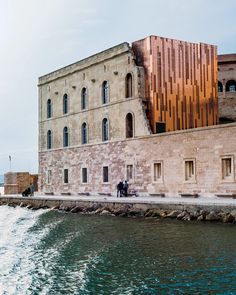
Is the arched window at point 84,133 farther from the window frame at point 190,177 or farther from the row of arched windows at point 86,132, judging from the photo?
the window frame at point 190,177

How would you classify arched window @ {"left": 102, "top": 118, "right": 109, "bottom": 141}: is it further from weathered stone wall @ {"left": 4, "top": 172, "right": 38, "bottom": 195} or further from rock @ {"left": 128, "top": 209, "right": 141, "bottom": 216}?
weathered stone wall @ {"left": 4, "top": 172, "right": 38, "bottom": 195}

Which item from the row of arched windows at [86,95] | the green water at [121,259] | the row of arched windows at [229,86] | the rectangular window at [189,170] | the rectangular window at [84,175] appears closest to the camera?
the green water at [121,259]

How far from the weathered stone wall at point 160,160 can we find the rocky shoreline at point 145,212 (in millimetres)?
3157

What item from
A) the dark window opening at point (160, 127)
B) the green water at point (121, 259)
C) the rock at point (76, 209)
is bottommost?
the green water at point (121, 259)

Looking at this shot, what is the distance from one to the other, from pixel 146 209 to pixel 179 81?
10438 mm

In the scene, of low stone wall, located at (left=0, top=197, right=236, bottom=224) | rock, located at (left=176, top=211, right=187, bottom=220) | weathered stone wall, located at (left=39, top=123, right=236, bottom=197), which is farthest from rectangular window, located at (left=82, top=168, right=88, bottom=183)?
rock, located at (left=176, top=211, right=187, bottom=220)

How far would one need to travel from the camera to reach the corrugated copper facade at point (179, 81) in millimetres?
28141

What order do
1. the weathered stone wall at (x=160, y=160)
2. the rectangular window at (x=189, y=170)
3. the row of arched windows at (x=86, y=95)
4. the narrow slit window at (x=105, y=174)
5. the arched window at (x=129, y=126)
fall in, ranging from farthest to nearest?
the narrow slit window at (x=105, y=174) → the row of arched windows at (x=86, y=95) → the arched window at (x=129, y=126) → the rectangular window at (x=189, y=170) → the weathered stone wall at (x=160, y=160)

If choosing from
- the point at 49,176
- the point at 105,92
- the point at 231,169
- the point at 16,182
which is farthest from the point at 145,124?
the point at 16,182

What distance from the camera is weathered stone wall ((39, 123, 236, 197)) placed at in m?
22.4

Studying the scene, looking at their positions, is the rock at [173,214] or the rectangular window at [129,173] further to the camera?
the rectangular window at [129,173]

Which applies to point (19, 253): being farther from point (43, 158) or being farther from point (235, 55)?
point (235, 55)

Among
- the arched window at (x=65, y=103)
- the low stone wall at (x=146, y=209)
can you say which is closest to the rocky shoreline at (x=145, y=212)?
the low stone wall at (x=146, y=209)

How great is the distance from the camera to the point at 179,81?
95.8ft
